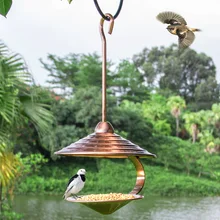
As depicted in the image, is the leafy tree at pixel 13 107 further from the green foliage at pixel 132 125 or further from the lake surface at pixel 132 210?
the green foliage at pixel 132 125

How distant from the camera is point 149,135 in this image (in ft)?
43.8

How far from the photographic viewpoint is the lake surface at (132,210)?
7.92 meters

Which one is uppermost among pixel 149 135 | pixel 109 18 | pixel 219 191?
pixel 109 18

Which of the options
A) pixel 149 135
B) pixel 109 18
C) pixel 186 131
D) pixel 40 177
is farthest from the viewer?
pixel 186 131

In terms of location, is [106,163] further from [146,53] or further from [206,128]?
[146,53]

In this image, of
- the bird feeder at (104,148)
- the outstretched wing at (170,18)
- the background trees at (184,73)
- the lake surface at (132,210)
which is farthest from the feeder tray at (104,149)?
the background trees at (184,73)

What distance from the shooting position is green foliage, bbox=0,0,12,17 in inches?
25.7

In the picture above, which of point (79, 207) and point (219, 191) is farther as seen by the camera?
point (219, 191)

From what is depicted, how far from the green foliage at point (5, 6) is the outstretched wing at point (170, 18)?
649mm

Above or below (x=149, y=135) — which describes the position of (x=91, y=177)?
below

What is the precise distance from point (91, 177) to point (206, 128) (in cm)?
539

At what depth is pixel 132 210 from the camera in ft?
28.4

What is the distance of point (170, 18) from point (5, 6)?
676mm

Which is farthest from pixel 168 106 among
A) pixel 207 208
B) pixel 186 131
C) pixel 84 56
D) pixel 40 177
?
pixel 207 208
